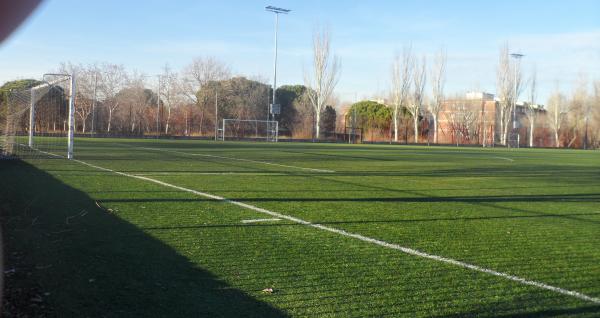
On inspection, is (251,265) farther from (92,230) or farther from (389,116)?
(389,116)

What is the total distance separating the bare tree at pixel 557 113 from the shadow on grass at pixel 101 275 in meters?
69.8

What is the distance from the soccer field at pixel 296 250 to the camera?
3.89m

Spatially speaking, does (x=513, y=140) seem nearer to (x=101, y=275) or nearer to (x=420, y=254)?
(x=420, y=254)

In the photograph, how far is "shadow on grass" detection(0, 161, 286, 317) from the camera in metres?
3.62

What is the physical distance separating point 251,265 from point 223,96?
50.0m

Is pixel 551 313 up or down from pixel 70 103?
down

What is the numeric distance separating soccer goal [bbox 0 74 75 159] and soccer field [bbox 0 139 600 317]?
22.1 feet

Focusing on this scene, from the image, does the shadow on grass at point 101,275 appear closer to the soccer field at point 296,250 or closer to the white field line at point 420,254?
the soccer field at point 296,250

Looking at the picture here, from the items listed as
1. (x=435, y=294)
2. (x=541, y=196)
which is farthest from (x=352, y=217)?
(x=541, y=196)

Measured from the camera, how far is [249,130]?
49.7 meters

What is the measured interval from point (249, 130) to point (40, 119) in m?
28.5

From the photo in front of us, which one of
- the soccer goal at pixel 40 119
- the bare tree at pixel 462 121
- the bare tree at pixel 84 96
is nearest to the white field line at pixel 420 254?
the soccer goal at pixel 40 119

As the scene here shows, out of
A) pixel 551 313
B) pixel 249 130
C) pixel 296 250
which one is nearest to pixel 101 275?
pixel 296 250

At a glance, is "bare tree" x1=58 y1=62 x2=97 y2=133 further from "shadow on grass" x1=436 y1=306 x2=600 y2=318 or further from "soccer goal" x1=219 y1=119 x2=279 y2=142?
"shadow on grass" x1=436 y1=306 x2=600 y2=318
